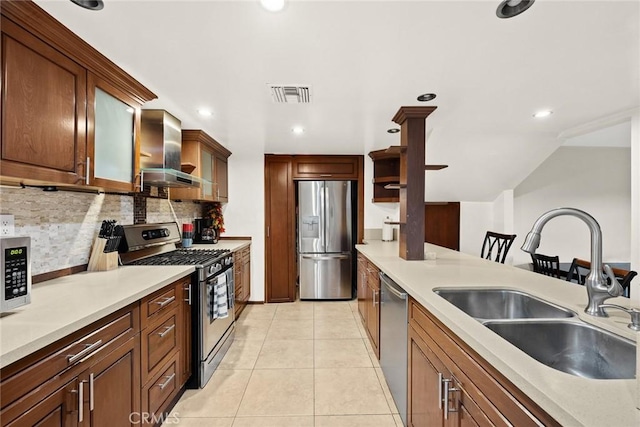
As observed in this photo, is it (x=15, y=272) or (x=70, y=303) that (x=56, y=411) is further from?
(x=15, y=272)

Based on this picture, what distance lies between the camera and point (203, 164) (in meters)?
3.21

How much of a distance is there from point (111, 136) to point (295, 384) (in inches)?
85.3

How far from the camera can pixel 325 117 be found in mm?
2545

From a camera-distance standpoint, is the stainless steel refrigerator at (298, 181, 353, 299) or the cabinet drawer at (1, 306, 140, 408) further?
the stainless steel refrigerator at (298, 181, 353, 299)

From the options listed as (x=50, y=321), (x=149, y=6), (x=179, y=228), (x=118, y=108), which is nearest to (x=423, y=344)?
(x=50, y=321)

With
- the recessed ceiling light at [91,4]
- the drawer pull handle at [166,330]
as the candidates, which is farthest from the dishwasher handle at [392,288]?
the recessed ceiling light at [91,4]

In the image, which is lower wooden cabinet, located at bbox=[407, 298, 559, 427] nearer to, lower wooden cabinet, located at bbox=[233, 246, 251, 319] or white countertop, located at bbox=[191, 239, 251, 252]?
white countertop, located at bbox=[191, 239, 251, 252]

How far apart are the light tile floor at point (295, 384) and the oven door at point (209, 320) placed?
0.87 feet

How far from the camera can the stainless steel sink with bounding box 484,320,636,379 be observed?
96cm

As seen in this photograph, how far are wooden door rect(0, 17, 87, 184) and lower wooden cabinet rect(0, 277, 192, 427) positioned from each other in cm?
76

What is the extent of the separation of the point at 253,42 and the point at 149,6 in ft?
1.49

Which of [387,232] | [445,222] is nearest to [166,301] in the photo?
[387,232]

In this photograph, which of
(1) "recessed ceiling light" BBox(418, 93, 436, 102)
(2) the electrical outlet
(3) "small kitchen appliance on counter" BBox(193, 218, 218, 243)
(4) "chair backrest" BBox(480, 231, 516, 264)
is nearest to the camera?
(2) the electrical outlet

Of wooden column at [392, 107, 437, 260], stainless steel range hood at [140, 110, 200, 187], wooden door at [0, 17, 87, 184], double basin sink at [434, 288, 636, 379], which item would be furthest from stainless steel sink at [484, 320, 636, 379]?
stainless steel range hood at [140, 110, 200, 187]
